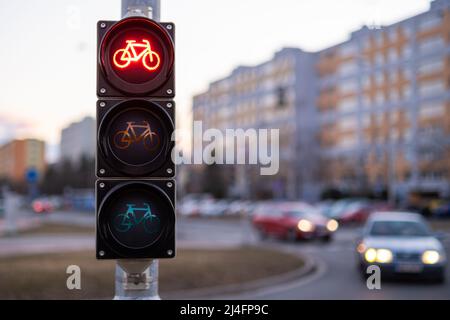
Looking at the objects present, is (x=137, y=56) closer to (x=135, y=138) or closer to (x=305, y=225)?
(x=135, y=138)

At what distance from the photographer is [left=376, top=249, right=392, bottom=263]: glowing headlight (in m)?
11.4

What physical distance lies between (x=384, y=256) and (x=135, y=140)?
921cm

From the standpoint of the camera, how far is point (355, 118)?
212 ft

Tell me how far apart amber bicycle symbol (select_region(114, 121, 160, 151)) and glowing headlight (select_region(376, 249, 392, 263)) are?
9146 mm

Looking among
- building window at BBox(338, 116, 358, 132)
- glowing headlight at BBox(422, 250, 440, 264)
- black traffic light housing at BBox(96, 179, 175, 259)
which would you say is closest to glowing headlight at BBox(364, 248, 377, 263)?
glowing headlight at BBox(422, 250, 440, 264)

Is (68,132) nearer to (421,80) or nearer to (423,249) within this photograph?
(423,249)

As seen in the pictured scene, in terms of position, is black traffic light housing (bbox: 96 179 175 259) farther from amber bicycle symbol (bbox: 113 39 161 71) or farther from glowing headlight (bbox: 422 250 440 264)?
glowing headlight (bbox: 422 250 440 264)

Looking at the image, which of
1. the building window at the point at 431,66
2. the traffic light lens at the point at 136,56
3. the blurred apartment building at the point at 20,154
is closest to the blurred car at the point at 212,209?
the building window at the point at 431,66

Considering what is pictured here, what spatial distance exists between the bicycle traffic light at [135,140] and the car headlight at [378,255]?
9.10m

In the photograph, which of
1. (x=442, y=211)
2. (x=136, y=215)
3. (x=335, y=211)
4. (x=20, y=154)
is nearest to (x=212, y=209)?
(x=335, y=211)

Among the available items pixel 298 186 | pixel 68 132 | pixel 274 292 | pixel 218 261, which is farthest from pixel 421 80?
pixel 298 186

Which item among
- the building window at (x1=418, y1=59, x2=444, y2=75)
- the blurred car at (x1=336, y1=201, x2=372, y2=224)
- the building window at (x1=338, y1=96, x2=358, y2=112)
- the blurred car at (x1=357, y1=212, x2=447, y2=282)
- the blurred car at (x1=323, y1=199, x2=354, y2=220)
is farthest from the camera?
the building window at (x1=338, y1=96, x2=358, y2=112)

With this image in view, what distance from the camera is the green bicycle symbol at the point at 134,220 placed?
119 inches

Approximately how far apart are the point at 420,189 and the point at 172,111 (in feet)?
198
